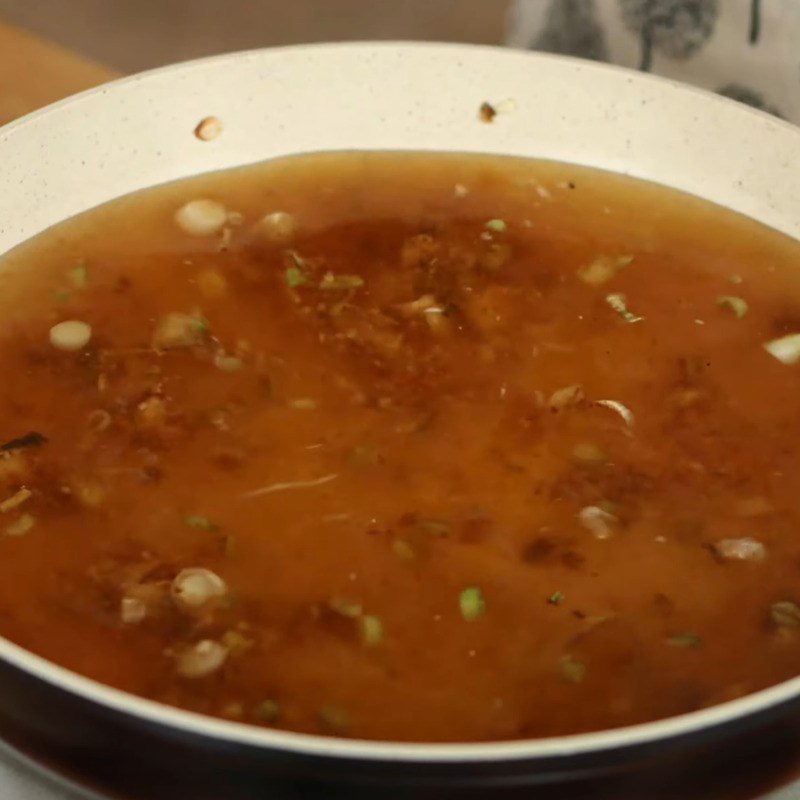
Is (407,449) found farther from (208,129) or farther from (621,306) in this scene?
(208,129)

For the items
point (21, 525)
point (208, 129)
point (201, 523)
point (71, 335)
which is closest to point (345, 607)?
point (201, 523)

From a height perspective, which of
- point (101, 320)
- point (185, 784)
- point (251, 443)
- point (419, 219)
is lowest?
point (185, 784)

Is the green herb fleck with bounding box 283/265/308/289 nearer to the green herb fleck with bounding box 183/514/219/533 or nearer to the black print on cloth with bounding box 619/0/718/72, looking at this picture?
the green herb fleck with bounding box 183/514/219/533

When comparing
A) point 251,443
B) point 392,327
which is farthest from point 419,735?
point 392,327

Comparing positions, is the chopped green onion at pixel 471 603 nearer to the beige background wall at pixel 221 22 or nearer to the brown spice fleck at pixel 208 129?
the brown spice fleck at pixel 208 129

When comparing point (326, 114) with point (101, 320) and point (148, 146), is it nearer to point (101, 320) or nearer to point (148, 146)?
point (148, 146)

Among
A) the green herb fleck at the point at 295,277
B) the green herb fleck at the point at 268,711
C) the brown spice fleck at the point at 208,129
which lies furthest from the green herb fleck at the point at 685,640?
the brown spice fleck at the point at 208,129
